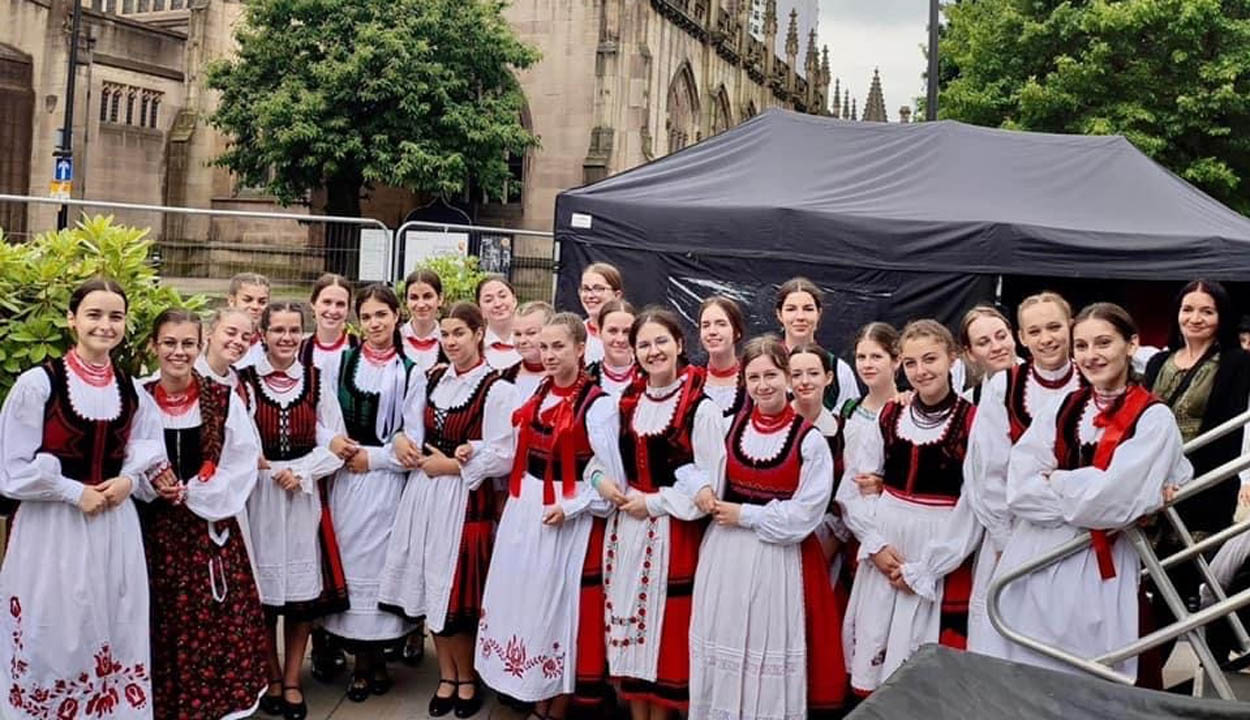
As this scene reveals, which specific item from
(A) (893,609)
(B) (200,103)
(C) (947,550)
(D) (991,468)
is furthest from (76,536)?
(B) (200,103)

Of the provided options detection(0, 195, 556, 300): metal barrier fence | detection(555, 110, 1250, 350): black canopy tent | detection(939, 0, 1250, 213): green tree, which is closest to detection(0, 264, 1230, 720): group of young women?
detection(555, 110, 1250, 350): black canopy tent

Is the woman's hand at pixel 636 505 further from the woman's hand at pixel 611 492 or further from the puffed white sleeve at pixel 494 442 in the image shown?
the puffed white sleeve at pixel 494 442

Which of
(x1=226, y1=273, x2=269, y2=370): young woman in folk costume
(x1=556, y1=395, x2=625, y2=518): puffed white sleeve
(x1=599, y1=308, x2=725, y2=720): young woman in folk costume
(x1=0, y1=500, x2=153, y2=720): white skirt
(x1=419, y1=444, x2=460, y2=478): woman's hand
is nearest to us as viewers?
(x1=0, y1=500, x2=153, y2=720): white skirt

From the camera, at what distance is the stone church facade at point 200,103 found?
27.9m

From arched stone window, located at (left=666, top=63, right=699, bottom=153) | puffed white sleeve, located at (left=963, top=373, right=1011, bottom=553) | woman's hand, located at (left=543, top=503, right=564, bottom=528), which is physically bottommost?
woman's hand, located at (left=543, top=503, right=564, bottom=528)

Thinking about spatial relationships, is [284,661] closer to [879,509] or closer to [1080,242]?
[879,509]

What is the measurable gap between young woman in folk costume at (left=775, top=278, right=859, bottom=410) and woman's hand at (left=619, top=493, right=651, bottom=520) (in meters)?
1.24

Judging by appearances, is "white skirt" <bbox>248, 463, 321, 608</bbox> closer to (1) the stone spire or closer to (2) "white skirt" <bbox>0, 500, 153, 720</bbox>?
(2) "white skirt" <bbox>0, 500, 153, 720</bbox>

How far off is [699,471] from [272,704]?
7.63 ft

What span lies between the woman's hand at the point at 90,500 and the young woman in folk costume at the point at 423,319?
190cm

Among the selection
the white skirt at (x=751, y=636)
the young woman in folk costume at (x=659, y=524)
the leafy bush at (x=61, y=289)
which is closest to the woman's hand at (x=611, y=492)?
the young woman in folk costume at (x=659, y=524)

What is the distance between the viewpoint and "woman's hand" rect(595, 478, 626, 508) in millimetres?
5070

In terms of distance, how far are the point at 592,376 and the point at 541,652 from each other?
1.33m

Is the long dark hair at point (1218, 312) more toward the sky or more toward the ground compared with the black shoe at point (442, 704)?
more toward the sky
